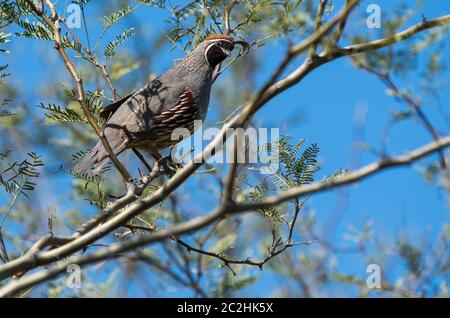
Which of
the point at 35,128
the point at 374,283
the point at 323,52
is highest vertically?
the point at 35,128

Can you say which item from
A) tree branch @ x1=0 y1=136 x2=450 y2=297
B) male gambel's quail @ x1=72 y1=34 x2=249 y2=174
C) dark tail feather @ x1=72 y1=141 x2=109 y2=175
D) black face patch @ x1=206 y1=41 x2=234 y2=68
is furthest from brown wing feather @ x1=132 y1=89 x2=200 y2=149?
tree branch @ x1=0 y1=136 x2=450 y2=297

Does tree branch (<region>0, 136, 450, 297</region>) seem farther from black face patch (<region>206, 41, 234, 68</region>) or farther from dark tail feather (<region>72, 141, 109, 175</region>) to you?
black face patch (<region>206, 41, 234, 68</region>)

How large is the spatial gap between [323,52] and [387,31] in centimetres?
36

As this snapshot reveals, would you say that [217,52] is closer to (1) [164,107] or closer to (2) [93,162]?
(1) [164,107]

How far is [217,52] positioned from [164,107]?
24.3 inches

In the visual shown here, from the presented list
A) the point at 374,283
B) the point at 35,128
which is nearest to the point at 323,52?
the point at 374,283

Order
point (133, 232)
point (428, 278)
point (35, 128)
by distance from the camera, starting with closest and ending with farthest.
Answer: point (133, 232)
point (428, 278)
point (35, 128)

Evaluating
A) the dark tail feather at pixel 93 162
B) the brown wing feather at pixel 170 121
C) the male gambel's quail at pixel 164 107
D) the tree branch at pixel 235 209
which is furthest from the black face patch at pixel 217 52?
the tree branch at pixel 235 209

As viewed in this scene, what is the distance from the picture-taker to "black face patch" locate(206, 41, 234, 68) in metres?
5.61

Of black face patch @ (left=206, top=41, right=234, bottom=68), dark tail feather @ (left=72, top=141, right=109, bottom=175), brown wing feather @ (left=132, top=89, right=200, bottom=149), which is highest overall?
black face patch @ (left=206, top=41, right=234, bottom=68)
